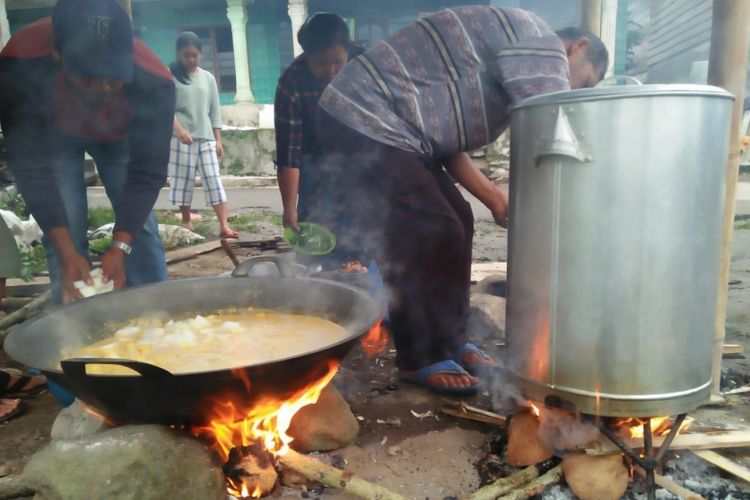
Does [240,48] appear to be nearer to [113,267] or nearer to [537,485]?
[113,267]

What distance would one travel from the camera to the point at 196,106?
7.18 meters

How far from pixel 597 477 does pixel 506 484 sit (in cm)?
31

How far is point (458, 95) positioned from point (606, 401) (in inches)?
57.3

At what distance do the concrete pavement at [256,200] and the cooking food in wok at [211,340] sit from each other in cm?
662

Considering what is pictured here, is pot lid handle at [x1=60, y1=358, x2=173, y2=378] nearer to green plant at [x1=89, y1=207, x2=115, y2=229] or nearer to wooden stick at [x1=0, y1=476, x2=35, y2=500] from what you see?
wooden stick at [x1=0, y1=476, x2=35, y2=500]

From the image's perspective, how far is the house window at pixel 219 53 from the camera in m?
17.4

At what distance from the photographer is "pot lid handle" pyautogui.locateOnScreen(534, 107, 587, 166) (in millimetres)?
1858

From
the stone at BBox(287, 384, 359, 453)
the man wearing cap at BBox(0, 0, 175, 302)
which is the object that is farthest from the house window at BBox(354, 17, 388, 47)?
the stone at BBox(287, 384, 359, 453)

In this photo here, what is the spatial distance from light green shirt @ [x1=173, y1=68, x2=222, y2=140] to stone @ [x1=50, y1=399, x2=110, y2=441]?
5324 mm

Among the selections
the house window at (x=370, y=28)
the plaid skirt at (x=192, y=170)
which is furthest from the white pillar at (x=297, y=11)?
the plaid skirt at (x=192, y=170)

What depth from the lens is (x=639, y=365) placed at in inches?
75.5

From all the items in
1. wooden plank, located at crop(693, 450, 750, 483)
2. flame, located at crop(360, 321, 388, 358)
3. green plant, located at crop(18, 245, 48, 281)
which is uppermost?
green plant, located at crop(18, 245, 48, 281)

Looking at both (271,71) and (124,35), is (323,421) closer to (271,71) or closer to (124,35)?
(124,35)

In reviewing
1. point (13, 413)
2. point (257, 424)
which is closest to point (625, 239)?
point (257, 424)
